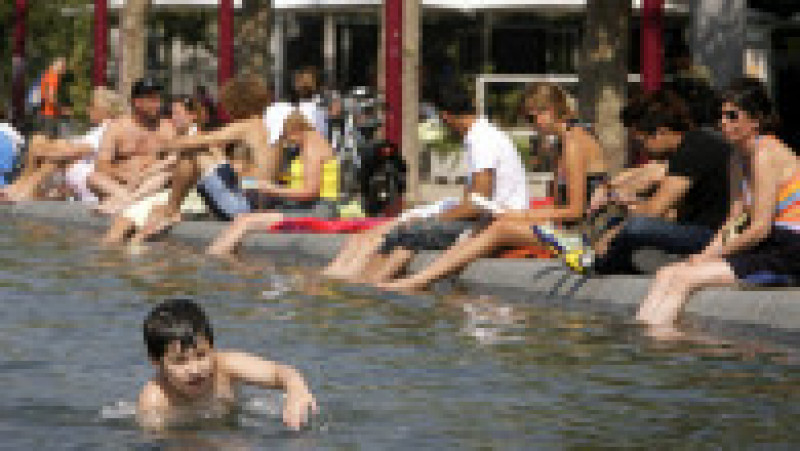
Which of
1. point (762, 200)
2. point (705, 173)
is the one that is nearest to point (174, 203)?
point (705, 173)

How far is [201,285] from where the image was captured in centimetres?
1559

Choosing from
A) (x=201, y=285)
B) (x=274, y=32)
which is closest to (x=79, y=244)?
(x=201, y=285)

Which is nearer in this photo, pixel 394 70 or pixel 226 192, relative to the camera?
pixel 226 192

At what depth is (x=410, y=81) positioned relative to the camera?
25.8 meters

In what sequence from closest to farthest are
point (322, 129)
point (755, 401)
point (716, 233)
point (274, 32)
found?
point (755, 401) < point (716, 233) < point (322, 129) < point (274, 32)

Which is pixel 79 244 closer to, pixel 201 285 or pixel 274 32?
pixel 201 285

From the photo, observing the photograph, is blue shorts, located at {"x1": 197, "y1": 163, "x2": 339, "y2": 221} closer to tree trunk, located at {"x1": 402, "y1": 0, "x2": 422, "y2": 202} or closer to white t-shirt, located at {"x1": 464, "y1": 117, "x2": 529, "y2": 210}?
white t-shirt, located at {"x1": 464, "y1": 117, "x2": 529, "y2": 210}

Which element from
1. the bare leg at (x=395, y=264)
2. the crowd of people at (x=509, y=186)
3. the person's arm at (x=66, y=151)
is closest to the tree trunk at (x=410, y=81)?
the crowd of people at (x=509, y=186)

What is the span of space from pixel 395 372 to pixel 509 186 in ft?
17.2

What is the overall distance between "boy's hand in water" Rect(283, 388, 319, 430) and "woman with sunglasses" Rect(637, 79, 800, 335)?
12.8ft

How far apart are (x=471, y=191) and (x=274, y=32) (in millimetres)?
23537

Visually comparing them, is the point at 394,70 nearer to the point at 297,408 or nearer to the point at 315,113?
the point at 315,113

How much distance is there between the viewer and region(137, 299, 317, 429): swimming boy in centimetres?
877

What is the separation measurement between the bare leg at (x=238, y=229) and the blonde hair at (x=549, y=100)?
13.4 feet
